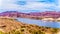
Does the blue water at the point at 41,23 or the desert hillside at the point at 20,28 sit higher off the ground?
the blue water at the point at 41,23

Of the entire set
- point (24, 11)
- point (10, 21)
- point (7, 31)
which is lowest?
point (7, 31)

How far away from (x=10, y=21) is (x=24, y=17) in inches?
6.4

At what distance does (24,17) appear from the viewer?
151 cm

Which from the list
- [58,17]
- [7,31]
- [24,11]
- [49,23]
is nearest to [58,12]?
[58,17]

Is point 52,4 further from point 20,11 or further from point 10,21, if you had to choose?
point 10,21

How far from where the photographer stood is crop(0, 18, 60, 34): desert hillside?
148 cm

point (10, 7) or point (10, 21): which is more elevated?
point (10, 7)

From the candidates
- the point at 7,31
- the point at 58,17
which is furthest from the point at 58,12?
the point at 7,31

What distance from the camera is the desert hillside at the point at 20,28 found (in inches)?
58.2

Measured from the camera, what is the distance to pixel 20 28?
58.6 inches

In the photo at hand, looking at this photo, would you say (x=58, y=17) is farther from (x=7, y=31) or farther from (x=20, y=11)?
(x=7, y=31)

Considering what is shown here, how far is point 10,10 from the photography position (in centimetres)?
151

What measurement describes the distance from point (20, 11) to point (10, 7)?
0.41 feet

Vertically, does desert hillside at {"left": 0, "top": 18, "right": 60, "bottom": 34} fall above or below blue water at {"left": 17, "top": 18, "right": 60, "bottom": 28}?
below
